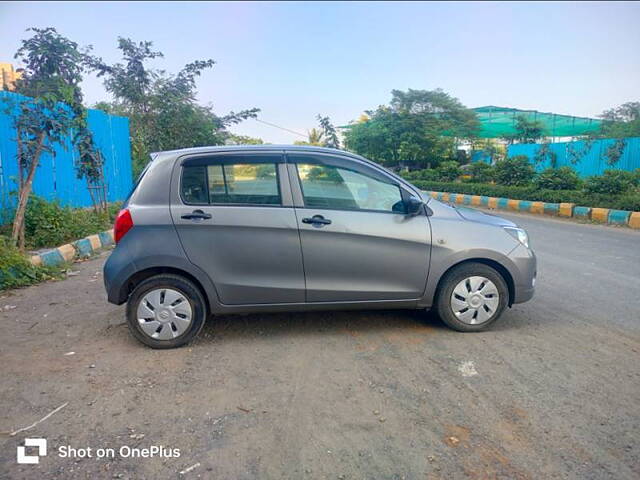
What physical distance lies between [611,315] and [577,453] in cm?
260

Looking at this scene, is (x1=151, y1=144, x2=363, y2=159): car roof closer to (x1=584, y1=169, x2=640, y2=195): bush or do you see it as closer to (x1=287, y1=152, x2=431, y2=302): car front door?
(x1=287, y1=152, x2=431, y2=302): car front door

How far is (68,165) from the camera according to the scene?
404 inches

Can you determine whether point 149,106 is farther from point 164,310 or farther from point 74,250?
point 164,310

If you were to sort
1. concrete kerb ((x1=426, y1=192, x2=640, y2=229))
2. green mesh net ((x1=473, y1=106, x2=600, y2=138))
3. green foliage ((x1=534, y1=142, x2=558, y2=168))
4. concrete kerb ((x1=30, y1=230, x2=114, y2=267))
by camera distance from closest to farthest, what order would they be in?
concrete kerb ((x1=30, y1=230, x2=114, y2=267)), concrete kerb ((x1=426, y1=192, x2=640, y2=229)), green foliage ((x1=534, y1=142, x2=558, y2=168)), green mesh net ((x1=473, y1=106, x2=600, y2=138))

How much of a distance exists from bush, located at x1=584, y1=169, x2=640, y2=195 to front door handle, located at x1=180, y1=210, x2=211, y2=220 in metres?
12.1

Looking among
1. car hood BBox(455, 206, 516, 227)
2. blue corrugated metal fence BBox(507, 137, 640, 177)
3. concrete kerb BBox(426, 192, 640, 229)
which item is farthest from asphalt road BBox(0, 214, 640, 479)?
blue corrugated metal fence BBox(507, 137, 640, 177)

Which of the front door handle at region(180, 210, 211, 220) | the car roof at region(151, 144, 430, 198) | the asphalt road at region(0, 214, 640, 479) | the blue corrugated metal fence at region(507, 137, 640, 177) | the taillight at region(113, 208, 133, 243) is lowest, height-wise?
the asphalt road at region(0, 214, 640, 479)

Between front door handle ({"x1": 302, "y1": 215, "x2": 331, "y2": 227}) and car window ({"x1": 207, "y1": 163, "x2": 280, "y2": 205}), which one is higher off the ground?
car window ({"x1": 207, "y1": 163, "x2": 280, "y2": 205})

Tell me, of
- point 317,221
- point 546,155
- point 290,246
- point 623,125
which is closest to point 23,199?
point 290,246

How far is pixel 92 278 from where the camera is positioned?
6316 millimetres

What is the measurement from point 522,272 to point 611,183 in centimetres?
1022

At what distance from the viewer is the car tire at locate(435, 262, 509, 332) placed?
13.7 ft

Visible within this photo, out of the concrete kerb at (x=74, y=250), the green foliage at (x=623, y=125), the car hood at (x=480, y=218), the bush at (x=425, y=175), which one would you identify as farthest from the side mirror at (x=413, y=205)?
the green foliage at (x=623, y=125)

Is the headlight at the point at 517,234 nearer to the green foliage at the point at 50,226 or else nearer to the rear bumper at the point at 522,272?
the rear bumper at the point at 522,272
